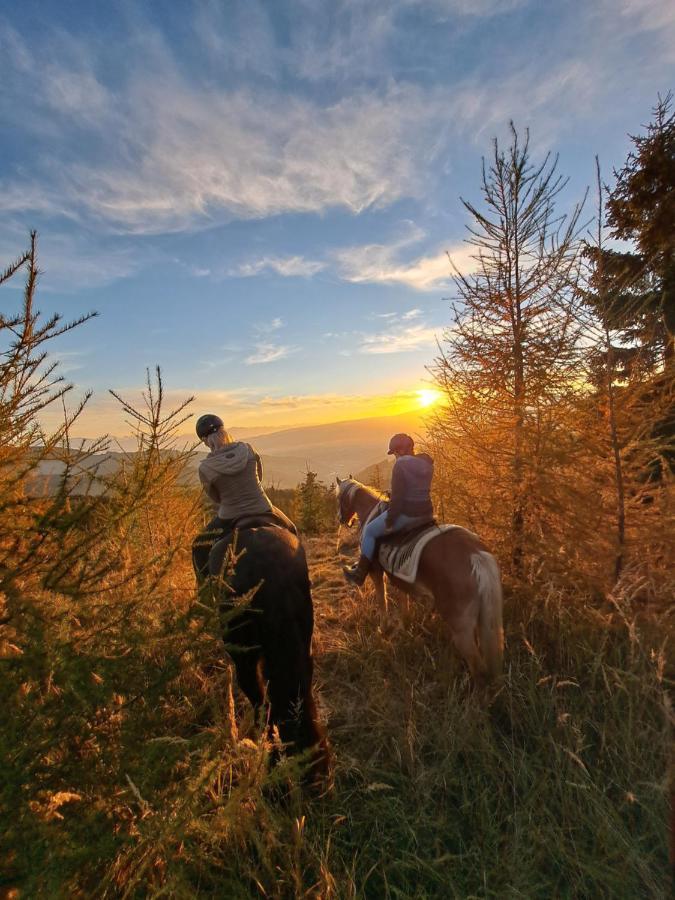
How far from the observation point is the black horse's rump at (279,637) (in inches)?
101

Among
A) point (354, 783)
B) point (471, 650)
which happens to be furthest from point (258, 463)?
point (354, 783)

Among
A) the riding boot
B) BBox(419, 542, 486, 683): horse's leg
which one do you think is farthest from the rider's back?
the riding boot

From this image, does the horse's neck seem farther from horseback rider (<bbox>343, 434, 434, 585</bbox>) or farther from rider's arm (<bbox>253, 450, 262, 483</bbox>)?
rider's arm (<bbox>253, 450, 262, 483</bbox>)

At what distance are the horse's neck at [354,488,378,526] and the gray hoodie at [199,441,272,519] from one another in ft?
7.12

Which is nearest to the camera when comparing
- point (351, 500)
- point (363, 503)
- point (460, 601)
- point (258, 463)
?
point (460, 601)

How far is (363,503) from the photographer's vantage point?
5.82 meters

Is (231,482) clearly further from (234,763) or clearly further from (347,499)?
(347,499)

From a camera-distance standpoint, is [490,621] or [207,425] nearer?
[490,621]

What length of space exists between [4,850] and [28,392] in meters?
1.81

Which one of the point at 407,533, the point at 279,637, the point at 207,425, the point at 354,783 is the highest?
the point at 207,425

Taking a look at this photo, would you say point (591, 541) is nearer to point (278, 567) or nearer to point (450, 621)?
point (450, 621)

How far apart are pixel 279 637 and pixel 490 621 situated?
175cm

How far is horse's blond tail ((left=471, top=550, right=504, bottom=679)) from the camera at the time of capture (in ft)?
10.9

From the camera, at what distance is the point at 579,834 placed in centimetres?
220
